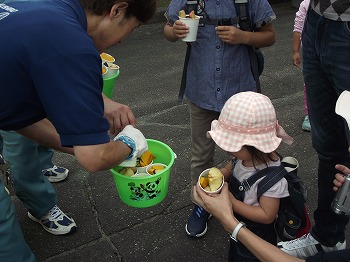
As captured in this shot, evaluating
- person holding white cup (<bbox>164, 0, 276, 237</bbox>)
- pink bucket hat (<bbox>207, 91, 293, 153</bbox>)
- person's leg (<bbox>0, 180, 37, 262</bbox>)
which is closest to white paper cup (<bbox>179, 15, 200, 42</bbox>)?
person holding white cup (<bbox>164, 0, 276, 237</bbox>)

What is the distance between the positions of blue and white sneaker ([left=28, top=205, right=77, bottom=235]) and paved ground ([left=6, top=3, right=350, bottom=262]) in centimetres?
4

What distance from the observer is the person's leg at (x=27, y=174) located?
264 centimetres

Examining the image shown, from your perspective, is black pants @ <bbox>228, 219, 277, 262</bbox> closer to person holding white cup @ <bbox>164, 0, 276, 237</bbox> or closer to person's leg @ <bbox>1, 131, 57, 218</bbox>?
person holding white cup @ <bbox>164, 0, 276, 237</bbox>

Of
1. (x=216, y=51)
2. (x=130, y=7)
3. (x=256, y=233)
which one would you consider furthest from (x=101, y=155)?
(x=216, y=51)

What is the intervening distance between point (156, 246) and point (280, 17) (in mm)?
6422

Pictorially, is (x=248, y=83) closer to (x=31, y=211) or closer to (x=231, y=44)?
(x=231, y=44)

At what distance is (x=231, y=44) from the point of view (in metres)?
2.45

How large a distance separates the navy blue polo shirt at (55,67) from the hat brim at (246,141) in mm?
524

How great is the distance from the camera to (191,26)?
238 cm

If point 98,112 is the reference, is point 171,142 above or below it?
below

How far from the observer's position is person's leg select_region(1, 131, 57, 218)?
264cm

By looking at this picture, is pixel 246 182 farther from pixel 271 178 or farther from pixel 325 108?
pixel 325 108

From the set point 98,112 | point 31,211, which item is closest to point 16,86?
point 98,112

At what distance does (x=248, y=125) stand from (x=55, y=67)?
83 cm
